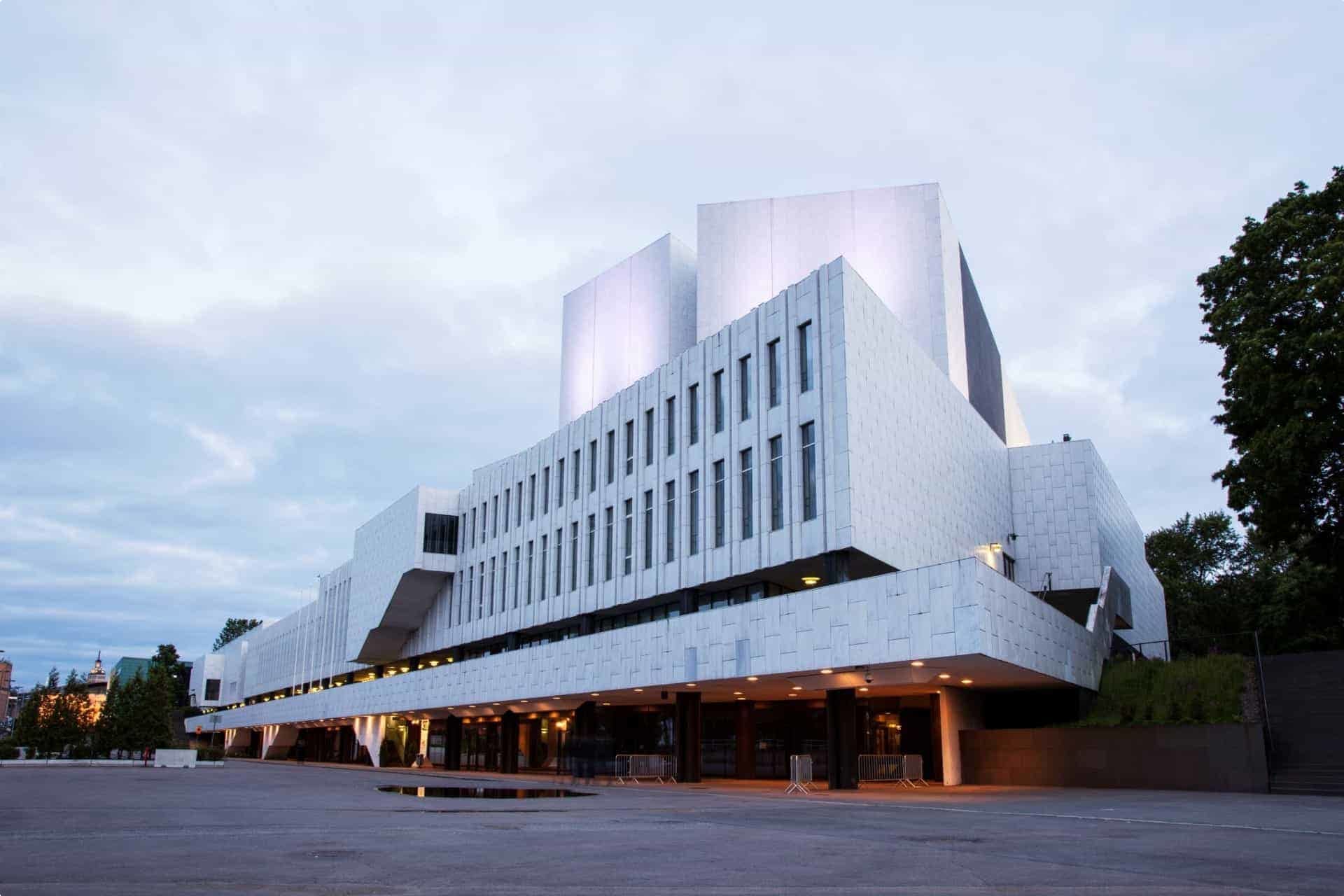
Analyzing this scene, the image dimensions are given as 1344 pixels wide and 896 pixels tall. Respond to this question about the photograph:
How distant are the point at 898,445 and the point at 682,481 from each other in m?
9.74

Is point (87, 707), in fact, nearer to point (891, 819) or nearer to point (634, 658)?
point (634, 658)

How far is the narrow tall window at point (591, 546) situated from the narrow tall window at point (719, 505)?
428 inches

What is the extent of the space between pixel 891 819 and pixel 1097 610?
80.7ft

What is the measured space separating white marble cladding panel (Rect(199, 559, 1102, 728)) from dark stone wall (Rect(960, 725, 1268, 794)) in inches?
96.6

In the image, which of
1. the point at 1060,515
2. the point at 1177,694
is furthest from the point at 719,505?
the point at 1060,515

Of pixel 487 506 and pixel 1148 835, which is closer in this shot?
pixel 1148 835

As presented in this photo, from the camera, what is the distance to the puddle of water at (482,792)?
29527 millimetres

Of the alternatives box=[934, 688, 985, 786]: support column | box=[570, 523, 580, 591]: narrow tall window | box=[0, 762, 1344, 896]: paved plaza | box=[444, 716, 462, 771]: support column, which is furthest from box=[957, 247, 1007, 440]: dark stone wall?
box=[444, 716, 462, 771]: support column

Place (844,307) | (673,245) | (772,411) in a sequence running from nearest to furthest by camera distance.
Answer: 1. (844,307)
2. (772,411)
3. (673,245)

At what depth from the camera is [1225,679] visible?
108 feet

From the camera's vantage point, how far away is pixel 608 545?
49281 millimetres

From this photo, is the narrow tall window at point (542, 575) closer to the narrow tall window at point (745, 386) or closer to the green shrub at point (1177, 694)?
the narrow tall window at point (745, 386)

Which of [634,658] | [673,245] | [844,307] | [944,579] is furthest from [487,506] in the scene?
[944,579]

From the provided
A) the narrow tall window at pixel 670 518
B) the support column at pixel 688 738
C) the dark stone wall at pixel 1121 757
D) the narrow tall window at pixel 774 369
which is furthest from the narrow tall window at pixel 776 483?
the dark stone wall at pixel 1121 757
